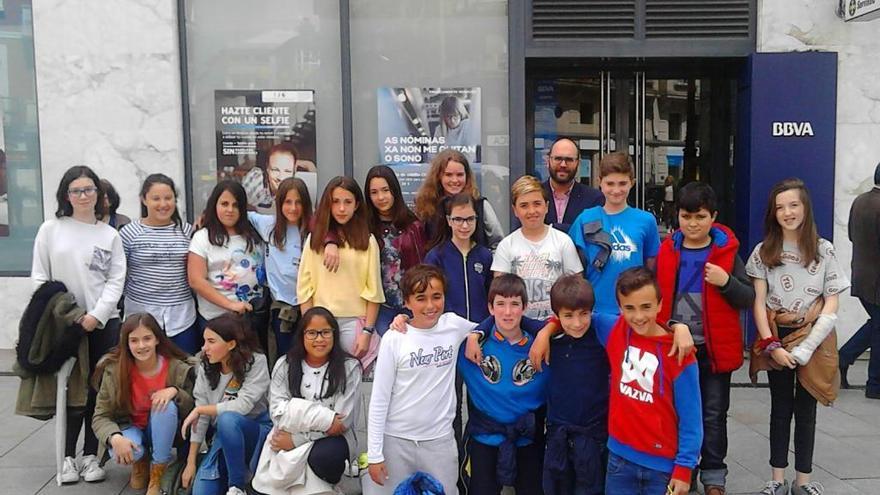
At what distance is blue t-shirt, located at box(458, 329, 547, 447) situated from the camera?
3.79 metres

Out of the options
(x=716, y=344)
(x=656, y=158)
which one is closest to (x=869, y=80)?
(x=656, y=158)

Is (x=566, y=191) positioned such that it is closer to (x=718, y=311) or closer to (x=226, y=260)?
(x=718, y=311)

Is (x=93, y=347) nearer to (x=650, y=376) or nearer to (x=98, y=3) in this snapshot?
(x=650, y=376)

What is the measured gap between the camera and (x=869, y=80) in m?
7.02

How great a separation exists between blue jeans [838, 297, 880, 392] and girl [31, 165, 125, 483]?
18.4 ft

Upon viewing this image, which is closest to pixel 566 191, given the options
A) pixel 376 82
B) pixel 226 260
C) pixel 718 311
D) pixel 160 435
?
pixel 718 311

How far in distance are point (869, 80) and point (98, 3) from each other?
7120 millimetres

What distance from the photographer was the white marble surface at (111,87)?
7133 mm

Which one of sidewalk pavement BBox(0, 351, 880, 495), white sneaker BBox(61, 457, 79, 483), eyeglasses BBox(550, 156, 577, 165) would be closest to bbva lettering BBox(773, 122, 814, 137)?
sidewalk pavement BBox(0, 351, 880, 495)

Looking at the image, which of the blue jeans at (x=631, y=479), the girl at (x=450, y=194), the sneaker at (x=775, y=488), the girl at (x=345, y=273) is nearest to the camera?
the blue jeans at (x=631, y=479)

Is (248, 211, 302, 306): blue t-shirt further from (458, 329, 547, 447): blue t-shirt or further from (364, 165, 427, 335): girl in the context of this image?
(458, 329, 547, 447): blue t-shirt

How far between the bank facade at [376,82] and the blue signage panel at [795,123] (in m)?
0.01

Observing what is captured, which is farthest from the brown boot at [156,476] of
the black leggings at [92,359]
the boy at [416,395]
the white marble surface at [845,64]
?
the white marble surface at [845,64]

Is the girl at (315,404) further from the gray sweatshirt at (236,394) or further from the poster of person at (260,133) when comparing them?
the poster of person at (260,133)
